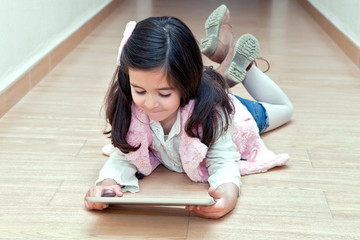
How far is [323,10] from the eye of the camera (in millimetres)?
3287

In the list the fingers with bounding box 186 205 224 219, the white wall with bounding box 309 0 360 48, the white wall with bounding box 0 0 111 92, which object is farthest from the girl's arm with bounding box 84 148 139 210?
the white wall with bounding box 309 0 360 48

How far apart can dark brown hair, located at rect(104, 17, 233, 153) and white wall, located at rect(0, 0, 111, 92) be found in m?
0.66

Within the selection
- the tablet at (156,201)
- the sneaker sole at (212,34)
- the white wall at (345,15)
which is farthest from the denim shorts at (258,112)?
the white wall at (345,15)

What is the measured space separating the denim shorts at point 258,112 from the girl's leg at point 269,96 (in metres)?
0.03

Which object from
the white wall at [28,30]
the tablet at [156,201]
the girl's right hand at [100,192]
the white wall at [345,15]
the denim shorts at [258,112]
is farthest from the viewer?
the white wall at [345,15]

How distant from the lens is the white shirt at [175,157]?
126 cm

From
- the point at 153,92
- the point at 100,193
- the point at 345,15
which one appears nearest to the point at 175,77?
the point at 153,92

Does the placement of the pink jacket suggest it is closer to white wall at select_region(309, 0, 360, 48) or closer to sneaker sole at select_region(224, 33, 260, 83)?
sneaker sole at select_region(224, 33, 260, 83)

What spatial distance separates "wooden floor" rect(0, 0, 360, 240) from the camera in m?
1.13

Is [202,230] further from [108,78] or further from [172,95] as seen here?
[108,78]

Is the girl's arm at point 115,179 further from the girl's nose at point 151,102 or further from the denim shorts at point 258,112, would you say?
the denim shorts at point 258,112

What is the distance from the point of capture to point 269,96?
1.64m

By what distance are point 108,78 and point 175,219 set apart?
3.61 feet

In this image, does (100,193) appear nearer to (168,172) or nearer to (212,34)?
(168,172)
